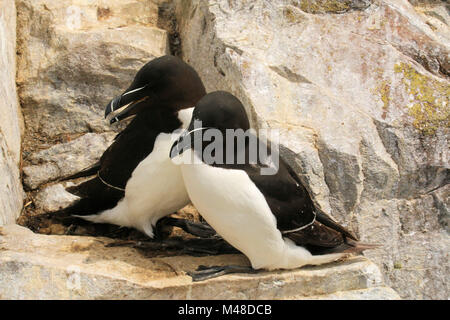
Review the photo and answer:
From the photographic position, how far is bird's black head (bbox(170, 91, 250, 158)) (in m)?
3.68

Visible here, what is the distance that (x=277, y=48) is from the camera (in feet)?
17.0

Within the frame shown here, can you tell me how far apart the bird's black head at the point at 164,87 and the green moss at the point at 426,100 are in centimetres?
164

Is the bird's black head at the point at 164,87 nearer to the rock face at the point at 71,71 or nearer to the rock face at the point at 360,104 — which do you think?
the rock face at the point at 360,104

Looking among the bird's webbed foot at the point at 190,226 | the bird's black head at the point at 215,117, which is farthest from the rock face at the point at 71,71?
the bird's black head at the point at 215,117

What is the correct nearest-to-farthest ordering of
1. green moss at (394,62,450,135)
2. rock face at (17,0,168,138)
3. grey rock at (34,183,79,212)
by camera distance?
1. green moss at (394,62,450,135)
2. grey rock at (34,183,79,212)
3. rock face at (17,0,168,138)

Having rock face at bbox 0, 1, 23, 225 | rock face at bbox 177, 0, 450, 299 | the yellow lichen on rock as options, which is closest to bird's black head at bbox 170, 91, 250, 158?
rock face at bbox 177, 0, 450, 299

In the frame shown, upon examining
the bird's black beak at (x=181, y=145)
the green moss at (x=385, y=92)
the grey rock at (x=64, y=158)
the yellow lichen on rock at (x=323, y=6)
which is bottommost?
the grey rock at (x=64, y=158)

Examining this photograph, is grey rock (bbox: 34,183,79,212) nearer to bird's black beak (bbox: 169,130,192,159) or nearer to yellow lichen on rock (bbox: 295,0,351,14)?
bird's black beak (bbox: 169,130,192,159)

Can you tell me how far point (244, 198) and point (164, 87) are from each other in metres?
0.96

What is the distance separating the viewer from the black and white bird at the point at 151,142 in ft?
13.6

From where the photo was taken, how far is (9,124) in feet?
16.1

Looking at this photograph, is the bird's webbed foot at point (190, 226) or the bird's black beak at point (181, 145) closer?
the bird's black beak at point (181, 145)

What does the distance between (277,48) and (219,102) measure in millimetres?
1652

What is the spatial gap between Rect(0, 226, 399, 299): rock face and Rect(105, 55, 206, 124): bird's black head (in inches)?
36.4
